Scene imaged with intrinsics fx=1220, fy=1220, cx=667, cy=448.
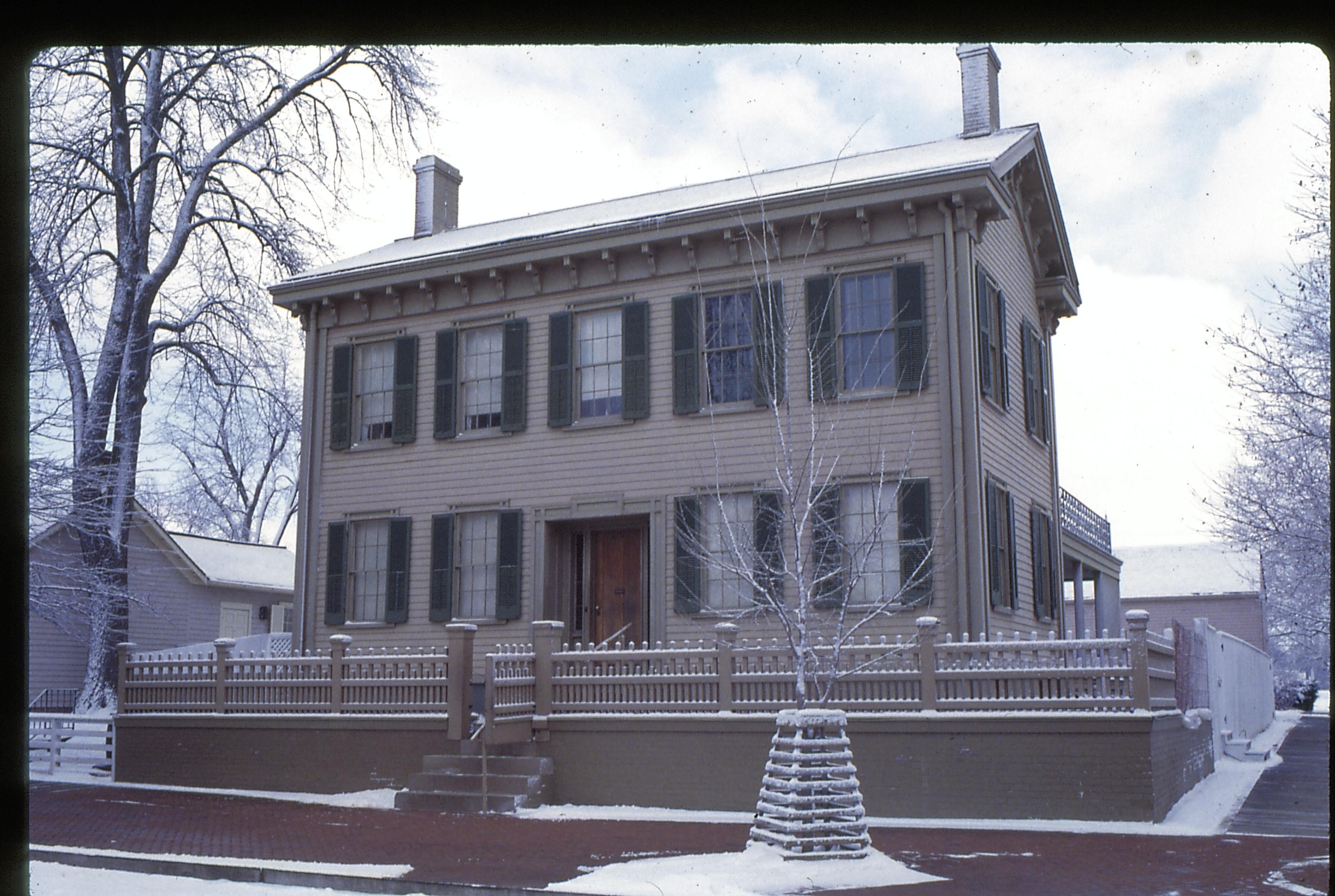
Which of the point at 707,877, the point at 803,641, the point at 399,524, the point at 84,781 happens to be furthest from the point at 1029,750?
the point at 84,781

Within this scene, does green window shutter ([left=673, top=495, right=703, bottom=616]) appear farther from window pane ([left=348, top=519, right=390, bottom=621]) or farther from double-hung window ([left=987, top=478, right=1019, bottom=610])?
window pane ([left=348, top=519, right=390, bottom=621])

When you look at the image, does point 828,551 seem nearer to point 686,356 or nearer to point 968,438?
point 968,438

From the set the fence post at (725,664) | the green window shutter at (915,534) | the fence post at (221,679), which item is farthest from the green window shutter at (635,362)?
the fence post at (221,679)

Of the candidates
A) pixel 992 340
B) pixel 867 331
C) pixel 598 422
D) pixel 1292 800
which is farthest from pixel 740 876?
pixel 992 340

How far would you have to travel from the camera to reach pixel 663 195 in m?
20.0

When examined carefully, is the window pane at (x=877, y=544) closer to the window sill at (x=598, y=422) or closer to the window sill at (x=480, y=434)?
the window sill at (x=598, y=422)

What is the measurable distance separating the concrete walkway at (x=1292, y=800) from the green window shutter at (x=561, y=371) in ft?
Result: 33.3

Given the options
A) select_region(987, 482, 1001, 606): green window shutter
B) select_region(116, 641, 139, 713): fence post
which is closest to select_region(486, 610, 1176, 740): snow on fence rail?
select_region(987, 482, 1001, 606): green window shutter

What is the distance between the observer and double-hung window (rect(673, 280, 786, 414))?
1661 cm

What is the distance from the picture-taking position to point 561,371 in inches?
714

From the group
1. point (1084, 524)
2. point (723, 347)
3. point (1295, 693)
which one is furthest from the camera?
point (1295, 693)

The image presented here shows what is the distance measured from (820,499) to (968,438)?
2.01m

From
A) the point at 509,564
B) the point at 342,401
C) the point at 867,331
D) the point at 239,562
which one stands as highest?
the point at 867,331

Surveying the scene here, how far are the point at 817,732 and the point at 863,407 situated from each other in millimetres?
6574
